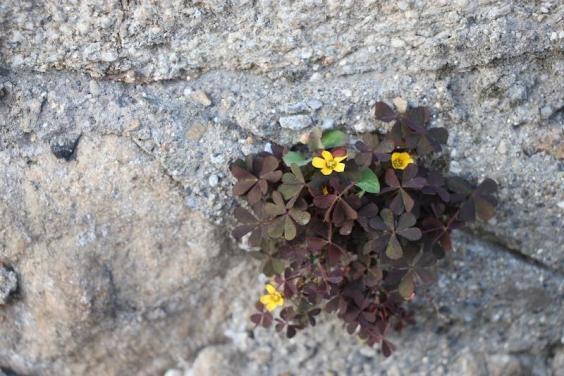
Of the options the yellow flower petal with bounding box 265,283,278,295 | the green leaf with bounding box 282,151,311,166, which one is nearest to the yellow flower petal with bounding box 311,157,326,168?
the green leaf with bounding box 282,151,311,166

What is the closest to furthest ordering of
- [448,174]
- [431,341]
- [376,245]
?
[376,245] < [448,174] < [431,341]

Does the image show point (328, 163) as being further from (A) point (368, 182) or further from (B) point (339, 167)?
(A) point (368, 182)

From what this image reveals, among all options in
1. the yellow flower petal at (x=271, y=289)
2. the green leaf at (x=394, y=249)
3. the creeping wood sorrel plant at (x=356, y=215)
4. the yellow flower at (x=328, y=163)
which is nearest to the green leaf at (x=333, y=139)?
the creeping wood sorrel plant at (x=356, y=215)

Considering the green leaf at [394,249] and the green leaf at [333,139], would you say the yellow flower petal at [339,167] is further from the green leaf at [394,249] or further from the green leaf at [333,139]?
the green leaf at [394,249]

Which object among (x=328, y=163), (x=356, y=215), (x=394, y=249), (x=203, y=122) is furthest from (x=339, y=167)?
(x=203, y=122)

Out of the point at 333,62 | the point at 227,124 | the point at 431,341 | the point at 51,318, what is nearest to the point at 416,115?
the point at 333,62

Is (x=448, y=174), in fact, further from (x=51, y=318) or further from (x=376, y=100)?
(x=51, y=318)
